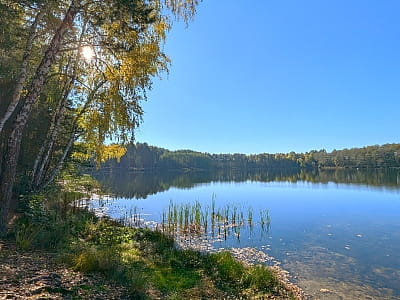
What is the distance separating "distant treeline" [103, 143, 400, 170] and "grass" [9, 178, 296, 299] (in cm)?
8336

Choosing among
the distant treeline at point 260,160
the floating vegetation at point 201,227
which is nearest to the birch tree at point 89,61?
the floating vegetation at point 201,227

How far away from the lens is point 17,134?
752 centimetres

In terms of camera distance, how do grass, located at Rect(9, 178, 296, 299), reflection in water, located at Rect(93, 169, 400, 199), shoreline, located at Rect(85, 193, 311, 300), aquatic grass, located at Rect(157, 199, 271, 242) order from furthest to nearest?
reflection in water, located at Rect(93, 169, 400, 199), aquatic grass, located at Rect(157, 199, 271, 242), shoreline, located at Rect(85, 193, 311, 300), grass, located at Rect(9, 178, 296, 299)

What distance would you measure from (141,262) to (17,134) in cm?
475

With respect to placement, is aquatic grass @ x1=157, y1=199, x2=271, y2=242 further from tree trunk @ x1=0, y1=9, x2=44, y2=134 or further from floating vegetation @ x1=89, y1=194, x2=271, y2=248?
tree trunk @ x1=0, y1=9, x2=44, y2=134

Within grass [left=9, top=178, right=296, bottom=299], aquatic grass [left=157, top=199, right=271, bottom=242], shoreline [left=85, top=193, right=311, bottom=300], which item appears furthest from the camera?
aquatic grass [left=157, top=199, right=271, bottom=242]

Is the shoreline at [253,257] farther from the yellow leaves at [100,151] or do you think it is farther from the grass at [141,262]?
the yellow leaves at [100,151]

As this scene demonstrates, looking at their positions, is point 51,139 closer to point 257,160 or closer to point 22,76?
point 22,76

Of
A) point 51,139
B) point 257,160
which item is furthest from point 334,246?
point 257,160

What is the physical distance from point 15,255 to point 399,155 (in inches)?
5359

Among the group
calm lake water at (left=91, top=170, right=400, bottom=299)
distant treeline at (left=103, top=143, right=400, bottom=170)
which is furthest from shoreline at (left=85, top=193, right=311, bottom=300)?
distant treeline at (left=103, top=143, right=400, bottom=170)

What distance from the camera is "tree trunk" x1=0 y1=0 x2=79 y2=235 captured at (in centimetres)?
737

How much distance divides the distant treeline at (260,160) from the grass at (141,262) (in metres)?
83.4

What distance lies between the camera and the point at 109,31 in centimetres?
877
